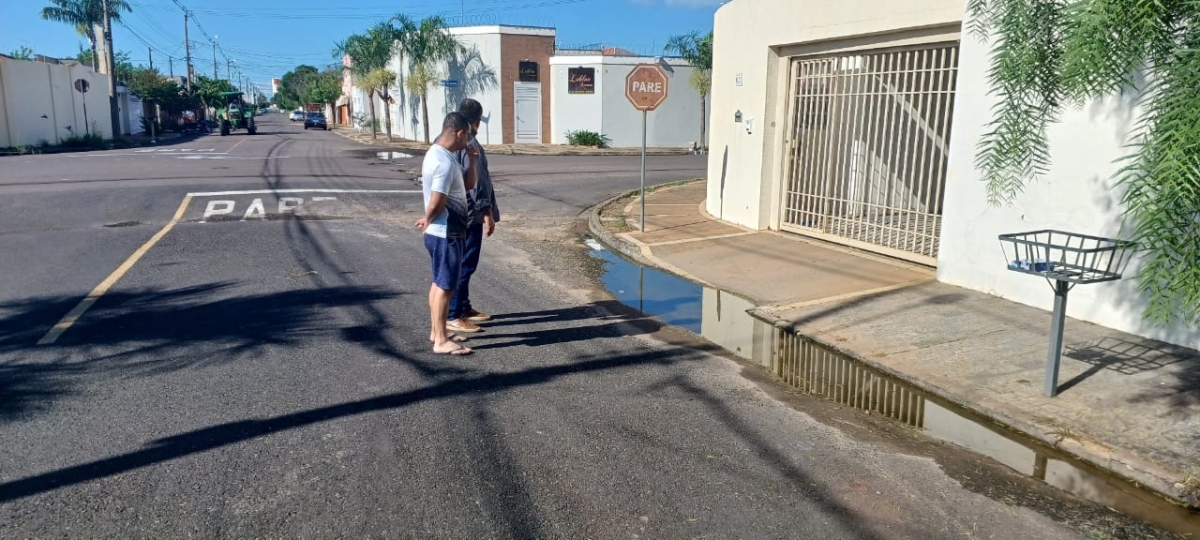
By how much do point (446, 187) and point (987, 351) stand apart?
4.23 metres

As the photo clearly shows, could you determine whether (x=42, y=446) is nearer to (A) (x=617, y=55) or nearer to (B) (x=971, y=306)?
(B) (x=971, y=306)

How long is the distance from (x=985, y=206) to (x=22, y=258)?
10.4 meters

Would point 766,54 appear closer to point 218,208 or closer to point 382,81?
point 218,208

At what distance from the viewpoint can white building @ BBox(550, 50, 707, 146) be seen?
37.6m

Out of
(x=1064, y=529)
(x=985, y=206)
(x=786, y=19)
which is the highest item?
(x=786, y=19)

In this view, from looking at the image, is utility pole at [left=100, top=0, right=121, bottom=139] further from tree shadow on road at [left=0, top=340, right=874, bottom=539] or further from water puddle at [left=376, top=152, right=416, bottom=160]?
tree shadow on road at [left=0, top=340, right=874, bottom=539]

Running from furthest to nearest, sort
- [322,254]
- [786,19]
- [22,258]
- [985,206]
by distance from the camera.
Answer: [786,19], [322,254], [22,258], [985,206]

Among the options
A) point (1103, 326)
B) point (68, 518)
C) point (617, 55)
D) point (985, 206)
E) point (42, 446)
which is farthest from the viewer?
point (617, 55)

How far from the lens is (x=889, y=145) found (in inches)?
374

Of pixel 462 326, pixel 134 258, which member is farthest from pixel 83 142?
pixel 462 326

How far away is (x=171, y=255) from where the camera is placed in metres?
9.54

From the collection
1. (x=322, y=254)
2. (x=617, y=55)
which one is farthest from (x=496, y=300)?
(x=617, y=55)

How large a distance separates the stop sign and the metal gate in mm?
1960

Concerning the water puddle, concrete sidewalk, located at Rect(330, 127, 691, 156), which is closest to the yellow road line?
the water puddle
